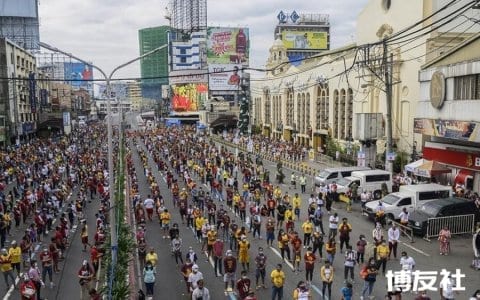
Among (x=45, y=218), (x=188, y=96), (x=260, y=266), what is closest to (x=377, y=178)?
(x=260, y=266)

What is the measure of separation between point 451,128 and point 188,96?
9527 centimetres

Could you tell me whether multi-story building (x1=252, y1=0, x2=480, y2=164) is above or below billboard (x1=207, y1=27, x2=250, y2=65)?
below

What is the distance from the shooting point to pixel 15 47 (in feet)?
215

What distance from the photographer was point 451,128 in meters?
25.5

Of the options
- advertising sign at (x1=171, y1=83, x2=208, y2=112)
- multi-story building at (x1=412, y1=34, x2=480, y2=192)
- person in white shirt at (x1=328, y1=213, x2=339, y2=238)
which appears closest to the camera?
person in white shirt at (x1=328, y1=213, x2=339, y2=238)

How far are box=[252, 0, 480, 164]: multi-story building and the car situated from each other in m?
7.47

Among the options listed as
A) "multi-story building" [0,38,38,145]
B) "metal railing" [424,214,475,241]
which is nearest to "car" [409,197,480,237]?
"metal railing" [424,214,475,241]

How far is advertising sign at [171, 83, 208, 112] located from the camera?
113 metres

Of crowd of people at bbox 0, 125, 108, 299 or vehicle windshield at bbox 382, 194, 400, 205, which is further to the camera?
vehicle windshield at bbox 382, 194, 400, 205

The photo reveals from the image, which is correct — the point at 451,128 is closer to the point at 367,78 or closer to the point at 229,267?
the point at 229,267

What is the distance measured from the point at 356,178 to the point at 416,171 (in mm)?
4243

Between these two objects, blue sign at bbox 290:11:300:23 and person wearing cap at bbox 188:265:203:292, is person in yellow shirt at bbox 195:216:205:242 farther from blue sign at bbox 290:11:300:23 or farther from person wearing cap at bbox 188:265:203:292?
blue sign at bbox 290:11:300:23

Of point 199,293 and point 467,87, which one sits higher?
point 467,87

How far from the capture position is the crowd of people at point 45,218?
1440 cm
